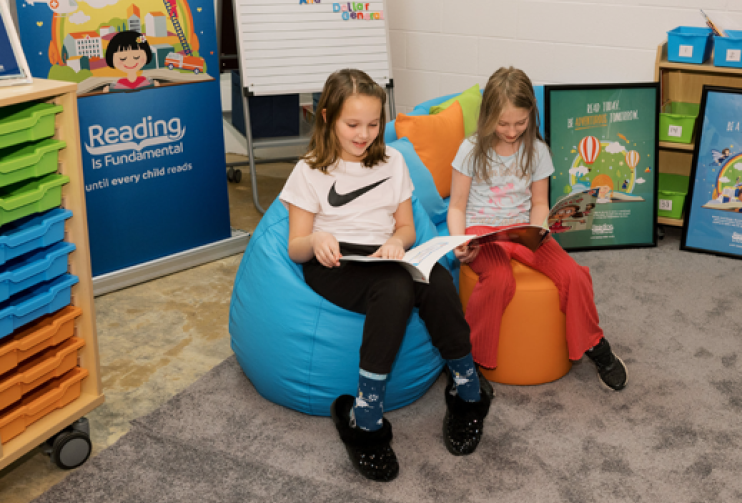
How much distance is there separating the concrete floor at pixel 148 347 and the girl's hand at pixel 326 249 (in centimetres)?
66

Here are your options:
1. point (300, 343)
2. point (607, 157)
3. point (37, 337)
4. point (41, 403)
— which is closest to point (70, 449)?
point (41, 403)

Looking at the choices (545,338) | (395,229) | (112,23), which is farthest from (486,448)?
(112,23)

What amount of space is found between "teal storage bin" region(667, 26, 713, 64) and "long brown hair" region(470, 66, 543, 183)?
3.53 ft

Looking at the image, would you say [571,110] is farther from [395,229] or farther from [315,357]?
[315,357]

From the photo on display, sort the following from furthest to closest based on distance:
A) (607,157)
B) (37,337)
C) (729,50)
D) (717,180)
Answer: (607,157) → (717,180) → (729,50) → (37,337)

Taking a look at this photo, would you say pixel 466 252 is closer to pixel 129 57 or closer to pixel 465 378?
pixel 465 378

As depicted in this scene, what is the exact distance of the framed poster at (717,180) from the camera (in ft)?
9.48

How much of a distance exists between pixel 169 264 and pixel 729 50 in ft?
7.54

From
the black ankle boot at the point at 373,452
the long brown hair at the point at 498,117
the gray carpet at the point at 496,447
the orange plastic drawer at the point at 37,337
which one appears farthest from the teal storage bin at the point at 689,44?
the orange plastic drawer at the point at 37,337

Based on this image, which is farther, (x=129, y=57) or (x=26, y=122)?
(x=129, y=57)

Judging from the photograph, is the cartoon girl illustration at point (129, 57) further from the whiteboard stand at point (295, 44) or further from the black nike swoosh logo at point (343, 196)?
the black nike swoosh logo at point (343, 196)

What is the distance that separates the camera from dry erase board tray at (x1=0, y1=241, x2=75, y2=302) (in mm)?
1533

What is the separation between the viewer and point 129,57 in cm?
263

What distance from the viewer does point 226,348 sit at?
2.33 m
